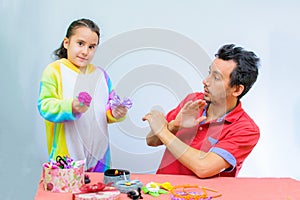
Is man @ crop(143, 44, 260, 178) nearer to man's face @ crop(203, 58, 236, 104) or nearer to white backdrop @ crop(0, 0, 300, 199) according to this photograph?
man's face @ crop(203, 58, 236, 104)

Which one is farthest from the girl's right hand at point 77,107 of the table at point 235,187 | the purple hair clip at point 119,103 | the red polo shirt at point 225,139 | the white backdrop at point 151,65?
the red polo shirt at point 225,139

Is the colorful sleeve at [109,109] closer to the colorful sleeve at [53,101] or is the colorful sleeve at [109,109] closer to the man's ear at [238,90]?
the colorful sleeve at [53,101]

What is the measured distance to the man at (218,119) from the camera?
176 cm

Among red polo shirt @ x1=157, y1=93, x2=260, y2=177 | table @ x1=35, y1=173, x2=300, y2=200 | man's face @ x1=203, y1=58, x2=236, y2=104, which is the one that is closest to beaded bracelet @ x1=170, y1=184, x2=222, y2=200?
table @ x1=35, y1=173, x2=300, y2=200

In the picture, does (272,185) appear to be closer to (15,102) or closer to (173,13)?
(173,13)

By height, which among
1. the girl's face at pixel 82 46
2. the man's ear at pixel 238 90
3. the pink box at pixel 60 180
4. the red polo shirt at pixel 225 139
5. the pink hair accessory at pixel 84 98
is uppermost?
the girl's face at pixel 82 46

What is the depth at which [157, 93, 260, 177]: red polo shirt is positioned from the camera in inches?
67.3

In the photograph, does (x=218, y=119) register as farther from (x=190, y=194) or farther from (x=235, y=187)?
(x=190, y=194)

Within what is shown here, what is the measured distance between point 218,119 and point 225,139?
0.14 meters

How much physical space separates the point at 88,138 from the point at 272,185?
737 mm

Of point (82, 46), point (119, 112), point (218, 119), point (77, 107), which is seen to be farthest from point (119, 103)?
point (218, 119)

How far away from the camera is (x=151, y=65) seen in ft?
7.24

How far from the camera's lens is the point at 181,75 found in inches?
86.8

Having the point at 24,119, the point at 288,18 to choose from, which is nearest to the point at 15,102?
the point at 24,119
